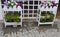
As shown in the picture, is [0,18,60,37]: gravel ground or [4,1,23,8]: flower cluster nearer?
[0,18,60,37]: gravel ground

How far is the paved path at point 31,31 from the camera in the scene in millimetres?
3750

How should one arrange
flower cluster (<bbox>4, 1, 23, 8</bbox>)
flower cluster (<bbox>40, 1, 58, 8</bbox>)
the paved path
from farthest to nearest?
flower cluster (<bbox>40, 1, 58, 8</bbox>) < flower cluster (<bbox>4, 1, 23, 8</bbox>) < the paved path

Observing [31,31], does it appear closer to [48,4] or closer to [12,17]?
[12,17]

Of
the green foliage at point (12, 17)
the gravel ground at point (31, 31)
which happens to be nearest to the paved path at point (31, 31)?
the gravel ground at point (31, 31)

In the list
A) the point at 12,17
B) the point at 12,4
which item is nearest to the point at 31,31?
the point at 12,17

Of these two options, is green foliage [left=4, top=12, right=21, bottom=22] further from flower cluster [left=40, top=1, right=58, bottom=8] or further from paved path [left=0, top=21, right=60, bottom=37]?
flower cluster [left=40, top=1, right=58, bottom=8]

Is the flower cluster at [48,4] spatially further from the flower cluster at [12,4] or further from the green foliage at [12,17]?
the green foliage at [12,17]

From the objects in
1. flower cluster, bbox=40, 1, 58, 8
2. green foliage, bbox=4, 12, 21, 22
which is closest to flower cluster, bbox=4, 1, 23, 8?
green foliage, bbox=4, 12, 21, 22

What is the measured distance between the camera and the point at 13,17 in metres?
3.98

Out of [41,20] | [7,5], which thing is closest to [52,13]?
[41,20]

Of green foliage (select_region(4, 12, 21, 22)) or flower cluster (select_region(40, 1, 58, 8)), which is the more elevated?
flower cluster (select_region(40, 1, 58, 8))

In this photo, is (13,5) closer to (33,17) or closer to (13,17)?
(13,17)

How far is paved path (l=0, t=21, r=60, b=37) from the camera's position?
12.3 feet

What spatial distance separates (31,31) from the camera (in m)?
3.91
